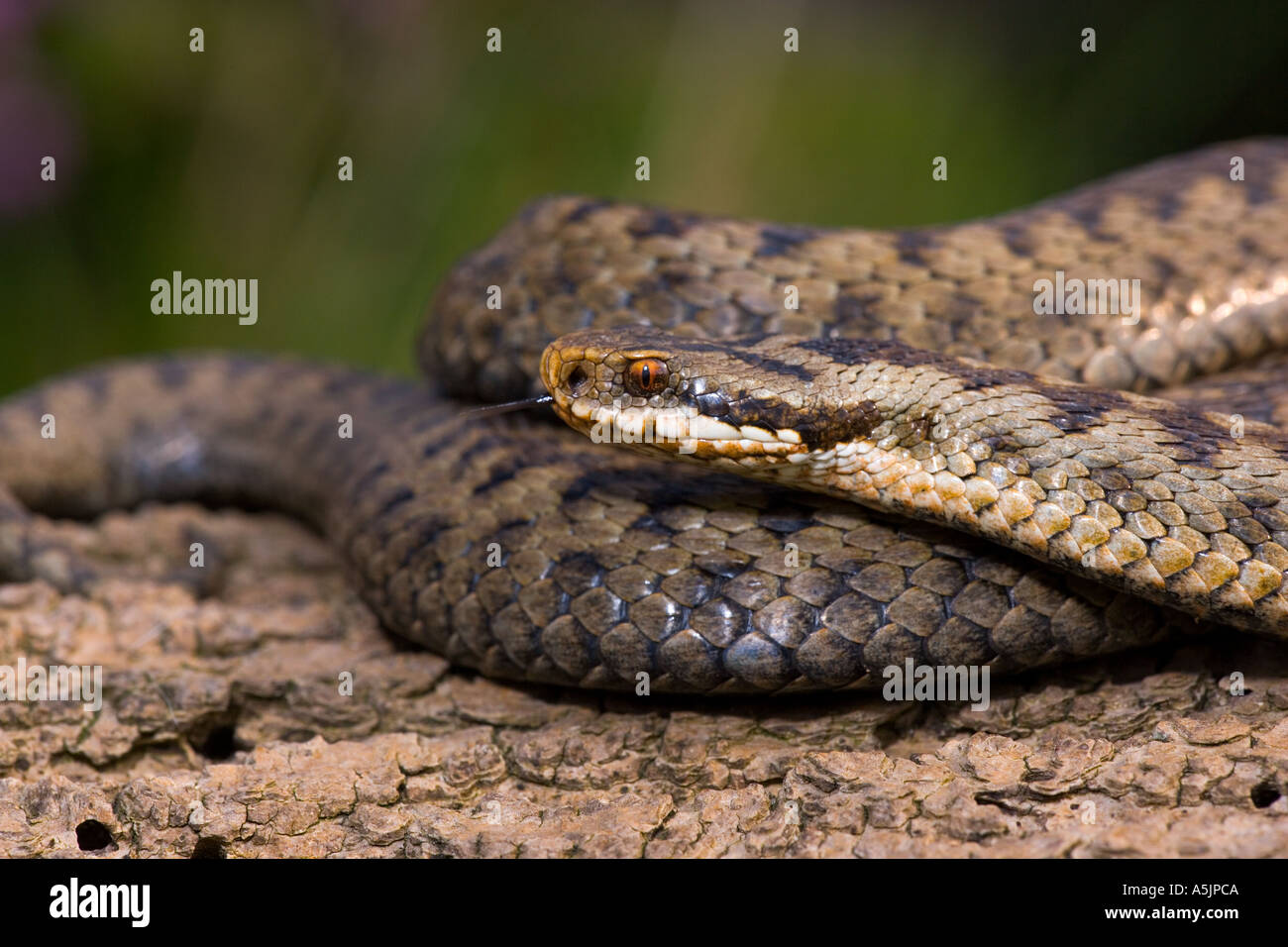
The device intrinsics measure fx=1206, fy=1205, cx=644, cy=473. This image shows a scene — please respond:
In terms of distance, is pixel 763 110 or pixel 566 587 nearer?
pixel 566 587

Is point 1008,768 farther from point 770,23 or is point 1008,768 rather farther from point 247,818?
point 770,23

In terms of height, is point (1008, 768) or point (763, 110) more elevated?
point (763, 110)

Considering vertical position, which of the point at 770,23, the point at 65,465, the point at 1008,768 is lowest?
the point at 1008,768

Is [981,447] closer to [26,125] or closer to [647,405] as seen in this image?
[647,405]

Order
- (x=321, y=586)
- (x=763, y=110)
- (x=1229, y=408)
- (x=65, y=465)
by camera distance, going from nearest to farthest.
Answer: (x=1229, y=408) < (x=321, y=586) < (x=65, y=465) < (x=763, y=110)

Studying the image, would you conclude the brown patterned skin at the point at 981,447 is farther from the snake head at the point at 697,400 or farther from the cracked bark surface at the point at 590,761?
the cracked bark surface at the point at 590,761

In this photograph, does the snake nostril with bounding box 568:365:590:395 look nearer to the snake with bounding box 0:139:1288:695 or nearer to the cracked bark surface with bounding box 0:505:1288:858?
the snake with bounding box 0:139:1288:695

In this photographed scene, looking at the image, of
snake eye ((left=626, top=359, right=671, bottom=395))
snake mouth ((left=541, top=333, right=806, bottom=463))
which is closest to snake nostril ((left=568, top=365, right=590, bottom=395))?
snake mouth ((left=541, top=333, right=806, bottom=463))
